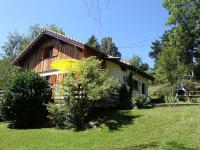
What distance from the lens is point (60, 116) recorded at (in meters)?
20.6

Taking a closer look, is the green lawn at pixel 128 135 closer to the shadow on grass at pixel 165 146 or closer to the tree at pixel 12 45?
the shadow on grass at pixel 165 146

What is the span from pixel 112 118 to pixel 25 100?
19.3 feet

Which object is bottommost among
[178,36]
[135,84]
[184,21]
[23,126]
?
[23,126]

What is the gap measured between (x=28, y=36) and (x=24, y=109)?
3788cm

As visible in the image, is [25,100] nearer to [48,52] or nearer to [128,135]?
[48,52]

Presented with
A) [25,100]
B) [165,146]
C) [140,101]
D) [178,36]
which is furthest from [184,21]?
[165,146]

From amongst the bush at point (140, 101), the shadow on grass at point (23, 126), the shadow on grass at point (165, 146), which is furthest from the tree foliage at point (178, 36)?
the shadow on grass at point (165, 146)

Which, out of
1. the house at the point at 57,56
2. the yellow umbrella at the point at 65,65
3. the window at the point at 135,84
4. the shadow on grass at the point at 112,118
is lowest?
the shadow on grass at the point at 112,118

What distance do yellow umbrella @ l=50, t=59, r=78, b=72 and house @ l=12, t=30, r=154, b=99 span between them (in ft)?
3.67

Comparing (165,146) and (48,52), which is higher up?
(48,52)

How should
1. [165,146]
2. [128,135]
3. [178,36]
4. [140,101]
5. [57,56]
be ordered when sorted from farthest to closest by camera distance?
[178,36] → [57,56] → [140,101] → [128,135] → [165,146]

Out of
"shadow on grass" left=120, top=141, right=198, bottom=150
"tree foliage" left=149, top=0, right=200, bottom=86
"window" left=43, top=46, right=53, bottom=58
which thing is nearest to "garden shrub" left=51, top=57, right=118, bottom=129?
"shadow on grass" left=120, top=141, right=198, bottom=150

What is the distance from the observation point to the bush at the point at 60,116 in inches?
797

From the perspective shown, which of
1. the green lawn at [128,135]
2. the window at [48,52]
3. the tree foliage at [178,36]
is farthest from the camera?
the tree foliage at [178,36]
